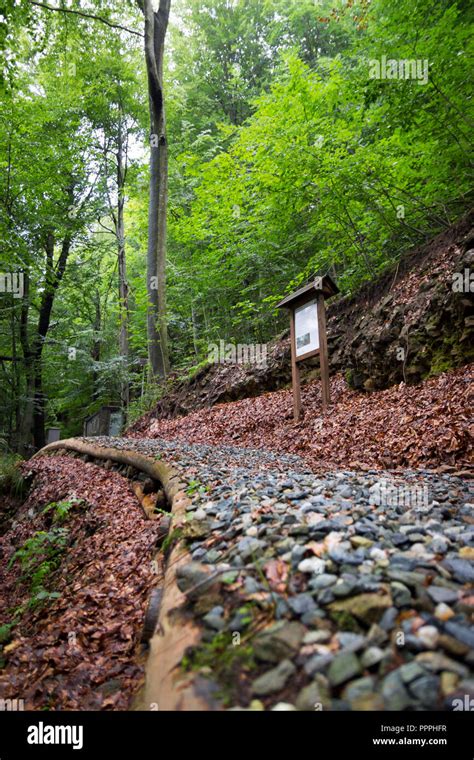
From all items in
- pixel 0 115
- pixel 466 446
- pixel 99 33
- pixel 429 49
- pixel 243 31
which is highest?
pixel 243 31

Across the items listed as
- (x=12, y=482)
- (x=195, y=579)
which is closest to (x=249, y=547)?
(x=195, y=579)

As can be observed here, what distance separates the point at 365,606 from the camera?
4.90 feet

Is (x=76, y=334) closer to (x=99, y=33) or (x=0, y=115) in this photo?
(x=0, y=115)

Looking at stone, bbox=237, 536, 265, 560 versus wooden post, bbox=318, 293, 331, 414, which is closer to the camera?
stone, bbox=237, 536, 265, 560

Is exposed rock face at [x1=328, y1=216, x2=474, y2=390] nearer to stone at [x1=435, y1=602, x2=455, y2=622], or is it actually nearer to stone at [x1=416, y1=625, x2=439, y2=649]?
stone at [x1=435, y1=602, x2=455, y2=622]

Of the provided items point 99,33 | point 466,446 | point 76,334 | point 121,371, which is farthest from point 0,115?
point 466,446

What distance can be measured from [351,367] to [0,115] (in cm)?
1206

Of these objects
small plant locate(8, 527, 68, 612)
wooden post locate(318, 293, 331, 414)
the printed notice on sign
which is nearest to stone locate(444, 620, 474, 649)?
small plant locate(8, 527, 68, 612)

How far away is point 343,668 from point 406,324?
6146 millimetres

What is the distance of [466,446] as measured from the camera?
13.8 feet

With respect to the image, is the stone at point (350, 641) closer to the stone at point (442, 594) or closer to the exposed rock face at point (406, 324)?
the stone at point (442, 594)

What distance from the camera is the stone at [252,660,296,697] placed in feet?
4.22

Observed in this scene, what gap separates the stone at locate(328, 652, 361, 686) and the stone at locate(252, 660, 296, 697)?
0.41ft

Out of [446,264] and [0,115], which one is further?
[0,115]
